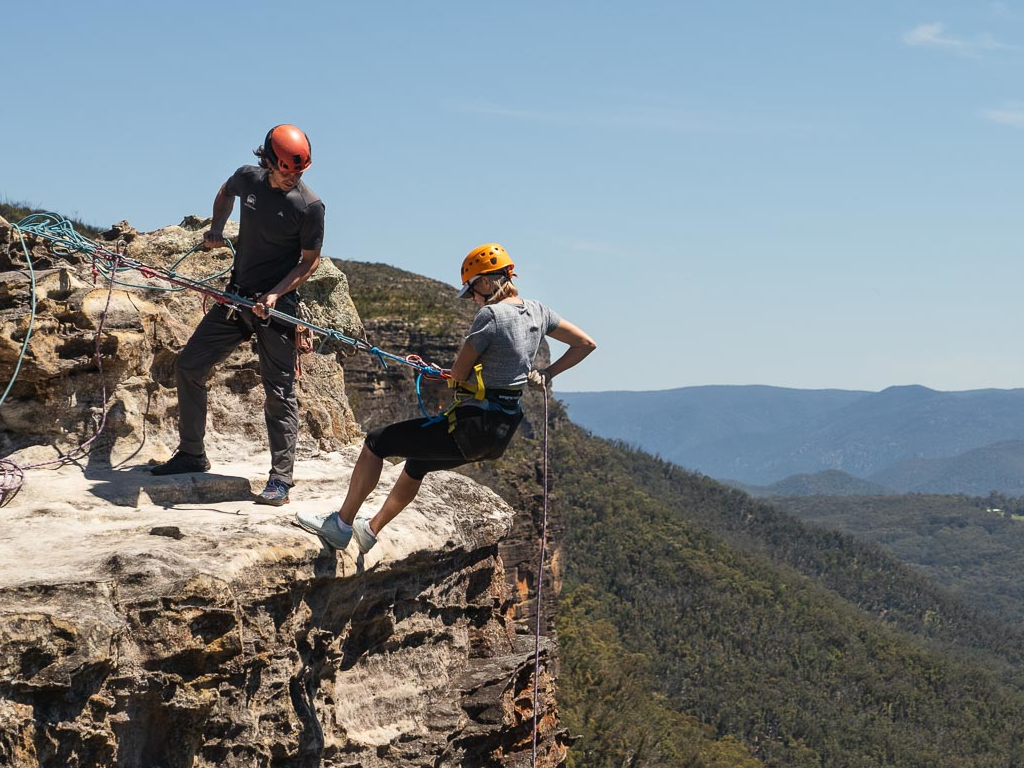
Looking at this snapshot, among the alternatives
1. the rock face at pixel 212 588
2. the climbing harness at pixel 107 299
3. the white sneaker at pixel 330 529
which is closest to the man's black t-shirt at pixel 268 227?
the climbing harness at pixel 107 299

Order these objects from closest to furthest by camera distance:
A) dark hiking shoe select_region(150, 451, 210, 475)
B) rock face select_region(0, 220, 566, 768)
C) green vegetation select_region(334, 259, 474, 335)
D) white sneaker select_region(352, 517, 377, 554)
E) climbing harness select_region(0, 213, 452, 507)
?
rock face select_region(0, 220, 566, 768), white sneaker select_region(352, 517, 377, 554), climbing harness select_region(0, 213, 452, 507), dark hiking shoe select_region(150, 451, 210, 475), green vegetation select_region(334, 259, 474, 335)

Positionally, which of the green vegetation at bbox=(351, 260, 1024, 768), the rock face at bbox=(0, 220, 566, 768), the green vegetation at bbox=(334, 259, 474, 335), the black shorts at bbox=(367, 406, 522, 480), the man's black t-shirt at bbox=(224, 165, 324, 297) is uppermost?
the green vegetation at bbox=(334, 259, 474, 335)

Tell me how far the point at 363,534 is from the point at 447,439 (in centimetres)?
103

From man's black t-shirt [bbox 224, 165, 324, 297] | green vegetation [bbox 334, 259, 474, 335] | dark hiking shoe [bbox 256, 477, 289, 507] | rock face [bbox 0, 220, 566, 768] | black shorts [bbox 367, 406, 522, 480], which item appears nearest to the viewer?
rock face [bbox 0, 220, 566, 768]

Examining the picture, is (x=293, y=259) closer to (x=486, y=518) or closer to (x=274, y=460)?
(x=274, y=460)

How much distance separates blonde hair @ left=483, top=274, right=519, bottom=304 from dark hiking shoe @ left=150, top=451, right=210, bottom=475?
2.98 m

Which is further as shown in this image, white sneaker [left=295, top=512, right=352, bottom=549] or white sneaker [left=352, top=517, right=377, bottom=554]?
white sneaker [left=352, top=517, right=377, bottom=554]

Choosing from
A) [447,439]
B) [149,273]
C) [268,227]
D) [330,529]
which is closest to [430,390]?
[149,273]

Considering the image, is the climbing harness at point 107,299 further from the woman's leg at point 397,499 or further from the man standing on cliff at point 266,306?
the woman's leg at point 397,499

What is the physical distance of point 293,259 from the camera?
9.28m

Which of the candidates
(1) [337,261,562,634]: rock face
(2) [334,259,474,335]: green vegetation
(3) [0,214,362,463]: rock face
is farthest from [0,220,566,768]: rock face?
(2) [334,259,474,335]: green vegetation

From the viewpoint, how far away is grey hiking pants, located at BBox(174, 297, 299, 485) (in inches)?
362

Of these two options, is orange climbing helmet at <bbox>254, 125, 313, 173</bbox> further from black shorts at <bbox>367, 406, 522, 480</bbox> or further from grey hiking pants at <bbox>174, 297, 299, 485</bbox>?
black shorts at <bbox>367, 406, 522, 480</bbox>

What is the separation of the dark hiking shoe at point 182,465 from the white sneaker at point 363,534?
69.3 inches
